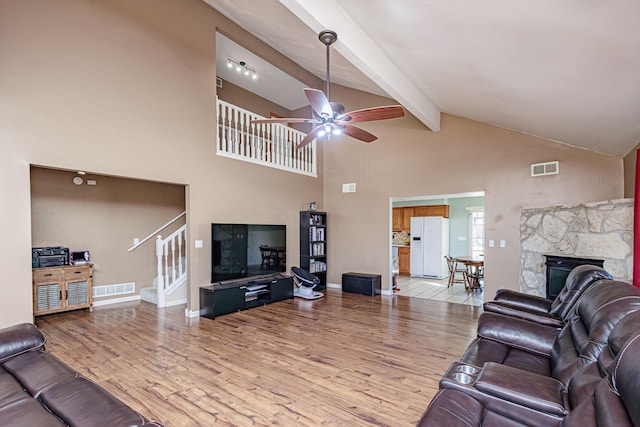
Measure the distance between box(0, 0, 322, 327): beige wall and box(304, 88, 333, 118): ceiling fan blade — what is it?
2.50m

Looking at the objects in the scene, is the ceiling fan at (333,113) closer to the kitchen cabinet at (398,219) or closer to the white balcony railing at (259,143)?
the white balcony railing at (259,143)

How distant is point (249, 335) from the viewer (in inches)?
157

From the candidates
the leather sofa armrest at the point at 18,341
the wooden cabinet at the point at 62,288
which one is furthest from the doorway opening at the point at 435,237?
the leather sofa armrest at the point at 18,341

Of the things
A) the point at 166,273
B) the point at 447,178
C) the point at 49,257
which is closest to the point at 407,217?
the point at 447,178

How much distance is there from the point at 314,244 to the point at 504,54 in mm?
5005

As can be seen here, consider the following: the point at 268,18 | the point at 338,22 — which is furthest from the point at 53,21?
the point at 338,22

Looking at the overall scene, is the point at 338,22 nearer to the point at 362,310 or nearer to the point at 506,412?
the point at 506,412

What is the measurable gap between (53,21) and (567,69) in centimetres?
515

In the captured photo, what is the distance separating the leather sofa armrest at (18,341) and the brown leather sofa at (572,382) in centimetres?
239

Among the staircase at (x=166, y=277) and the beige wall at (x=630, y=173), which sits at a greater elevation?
the beige wall at (x=630, y=173)

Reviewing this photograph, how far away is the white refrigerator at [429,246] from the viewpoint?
8797mm

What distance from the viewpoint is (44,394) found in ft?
5.30

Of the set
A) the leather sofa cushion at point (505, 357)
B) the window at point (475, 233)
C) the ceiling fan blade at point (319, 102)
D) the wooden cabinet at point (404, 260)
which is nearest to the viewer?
the leather sofa cushion at point (505, 357)

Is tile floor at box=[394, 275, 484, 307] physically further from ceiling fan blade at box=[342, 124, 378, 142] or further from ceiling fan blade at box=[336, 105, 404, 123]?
ceiling fan blade at box=[336, 105, 404, 123]
